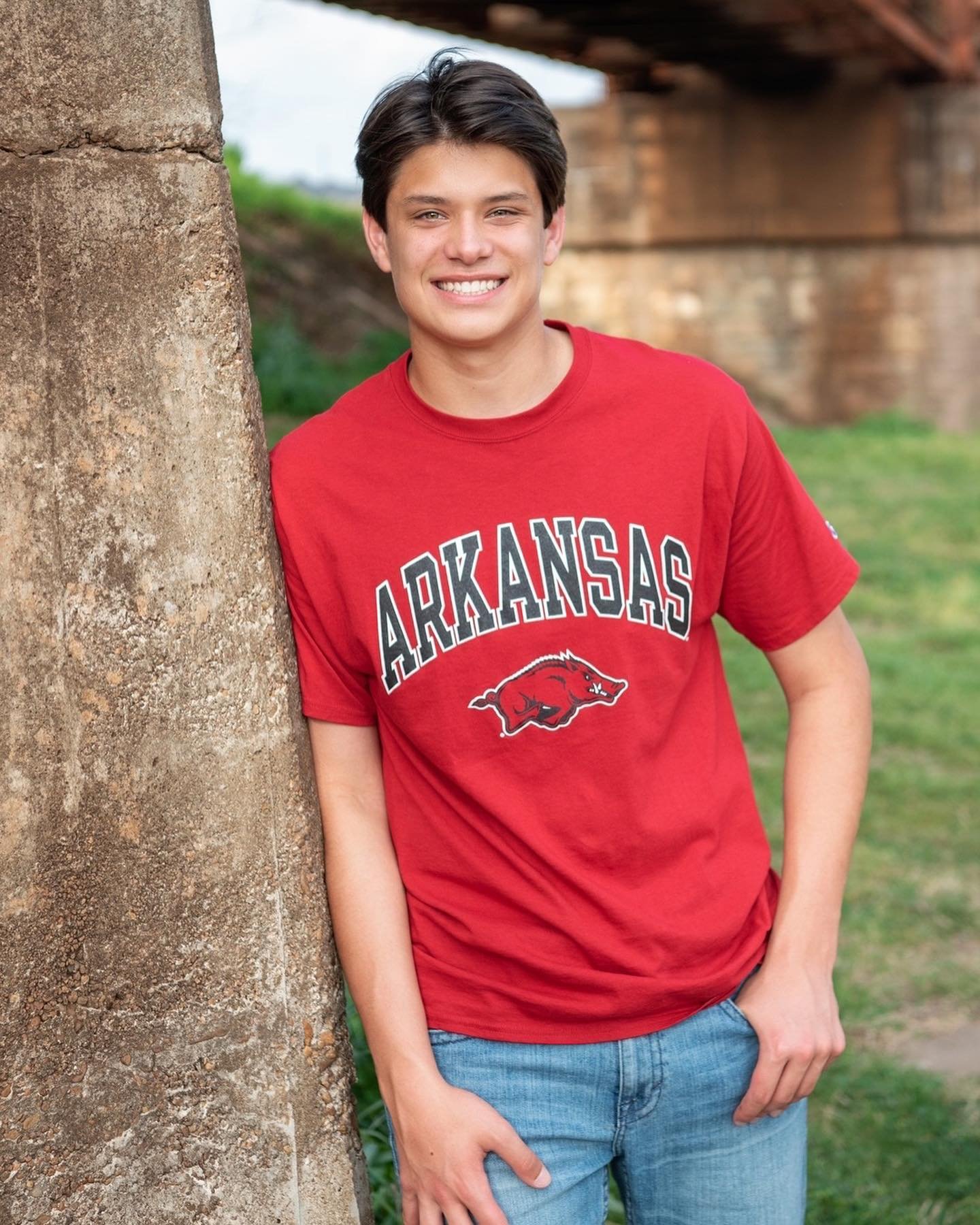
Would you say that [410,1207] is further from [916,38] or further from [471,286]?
[916,38]

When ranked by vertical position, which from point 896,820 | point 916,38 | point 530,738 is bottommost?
point 896,820

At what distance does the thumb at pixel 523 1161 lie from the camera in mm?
1811

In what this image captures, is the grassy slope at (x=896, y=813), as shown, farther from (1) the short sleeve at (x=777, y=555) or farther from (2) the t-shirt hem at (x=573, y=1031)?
(1) the short sleeve at (x=777, y=555)

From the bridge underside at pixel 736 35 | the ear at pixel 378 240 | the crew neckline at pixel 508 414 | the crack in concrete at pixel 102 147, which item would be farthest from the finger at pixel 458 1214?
the bridge underside at pixel 736 35

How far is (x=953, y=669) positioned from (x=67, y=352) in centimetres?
623

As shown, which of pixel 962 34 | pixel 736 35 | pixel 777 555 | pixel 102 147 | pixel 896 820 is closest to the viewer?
pixel 102 147

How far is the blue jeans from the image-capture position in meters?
1.85

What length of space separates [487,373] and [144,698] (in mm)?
584

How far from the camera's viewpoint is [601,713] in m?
1.87

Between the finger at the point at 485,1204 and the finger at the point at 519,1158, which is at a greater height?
the finger at the point at 519,1158

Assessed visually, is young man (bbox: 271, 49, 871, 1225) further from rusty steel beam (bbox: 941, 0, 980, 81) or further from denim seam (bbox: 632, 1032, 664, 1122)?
rusty steel beam (bbox: 941, 0, 980, 81)

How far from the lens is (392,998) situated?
189 cm

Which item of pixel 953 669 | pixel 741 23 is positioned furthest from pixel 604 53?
pixel 953 669

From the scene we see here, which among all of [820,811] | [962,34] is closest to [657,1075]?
[820,811]
